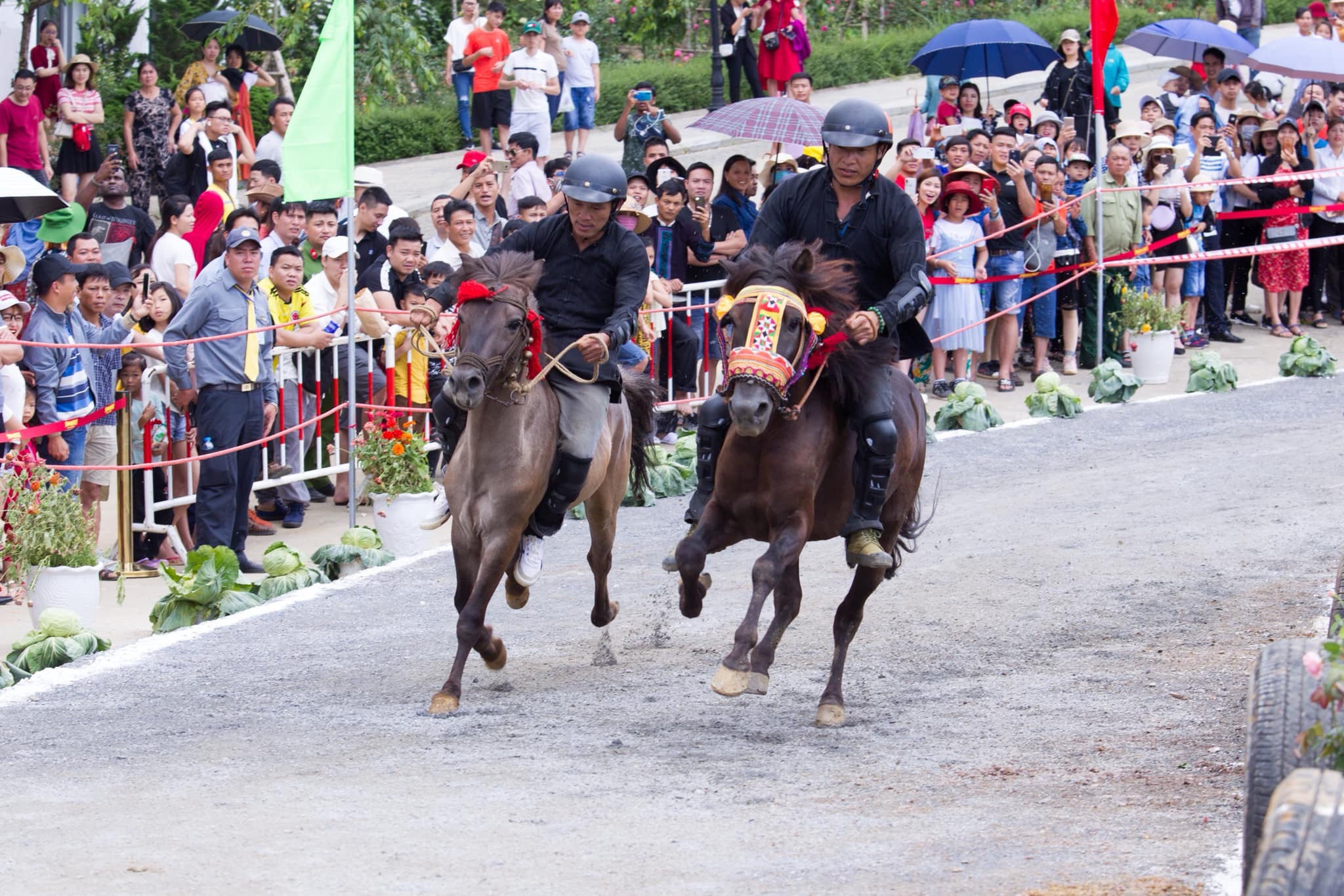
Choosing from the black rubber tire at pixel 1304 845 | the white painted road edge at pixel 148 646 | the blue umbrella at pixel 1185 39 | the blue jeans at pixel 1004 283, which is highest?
the blue umbrella at pixel 1185 39

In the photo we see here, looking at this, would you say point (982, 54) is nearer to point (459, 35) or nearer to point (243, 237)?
point (459, 35)

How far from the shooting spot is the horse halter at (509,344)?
8.23m

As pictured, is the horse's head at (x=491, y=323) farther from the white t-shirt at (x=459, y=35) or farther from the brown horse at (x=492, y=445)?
the white t-shirt at (x=459, y=35)

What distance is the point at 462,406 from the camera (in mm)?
8055

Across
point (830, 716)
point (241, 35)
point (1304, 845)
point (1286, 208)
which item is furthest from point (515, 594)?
point (1286, 208)

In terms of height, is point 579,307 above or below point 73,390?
above

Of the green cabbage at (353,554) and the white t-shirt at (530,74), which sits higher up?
the white t-shirt at (530,74)

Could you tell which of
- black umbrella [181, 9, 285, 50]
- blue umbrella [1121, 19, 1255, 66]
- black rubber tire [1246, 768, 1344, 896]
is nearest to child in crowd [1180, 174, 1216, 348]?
blue umbrella [1121, 19, 1255, 66]

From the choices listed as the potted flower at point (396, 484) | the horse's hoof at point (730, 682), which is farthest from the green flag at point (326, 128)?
the horse's hoof at point (730, 682)

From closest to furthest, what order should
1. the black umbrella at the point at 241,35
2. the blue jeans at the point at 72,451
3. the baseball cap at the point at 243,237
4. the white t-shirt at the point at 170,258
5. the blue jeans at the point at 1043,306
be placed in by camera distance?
1. the blue jeans at the point at 72,451
2. the baseball cap at the point at 243,237
3. the white t-shirt at the point at 170,258
4. the blue jeans at the point at 1043,306
5. the black umbrella at the point at 241,35

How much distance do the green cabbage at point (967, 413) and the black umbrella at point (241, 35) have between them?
337 inches

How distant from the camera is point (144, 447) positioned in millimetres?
11867

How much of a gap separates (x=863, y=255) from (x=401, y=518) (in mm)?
4903

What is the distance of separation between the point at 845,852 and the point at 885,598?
14.4ft
